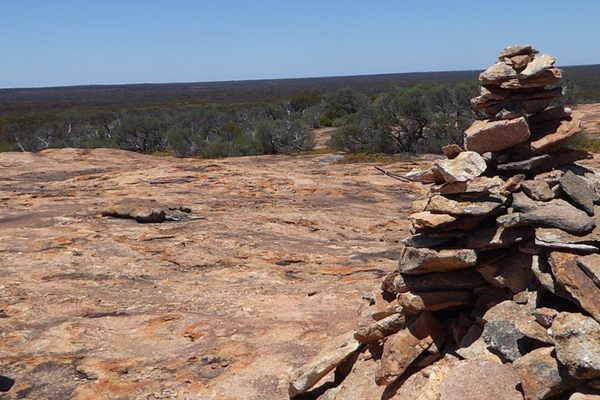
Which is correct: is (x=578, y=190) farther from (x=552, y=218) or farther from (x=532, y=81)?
(x=532, y=81)

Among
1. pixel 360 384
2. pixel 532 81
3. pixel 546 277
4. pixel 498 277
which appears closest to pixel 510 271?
pixel 498 277

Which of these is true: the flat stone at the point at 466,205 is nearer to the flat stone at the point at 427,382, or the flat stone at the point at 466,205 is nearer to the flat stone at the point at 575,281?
the flat stone at the point at 575,281

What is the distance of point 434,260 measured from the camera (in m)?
6.14

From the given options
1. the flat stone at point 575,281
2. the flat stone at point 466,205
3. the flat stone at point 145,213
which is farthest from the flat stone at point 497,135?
the flat stone at point 145,213

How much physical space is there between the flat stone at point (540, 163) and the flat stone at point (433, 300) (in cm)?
141

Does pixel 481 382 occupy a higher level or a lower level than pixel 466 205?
lower

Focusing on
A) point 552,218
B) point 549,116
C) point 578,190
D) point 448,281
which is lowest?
point 448,281

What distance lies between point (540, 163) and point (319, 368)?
3270mm

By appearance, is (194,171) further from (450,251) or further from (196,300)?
(450,251)

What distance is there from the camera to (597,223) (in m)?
5.83

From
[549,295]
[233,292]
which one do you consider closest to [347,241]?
[233,292]

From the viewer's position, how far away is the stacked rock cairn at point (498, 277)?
5.00 metres

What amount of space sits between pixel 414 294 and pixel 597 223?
1889 millimetres

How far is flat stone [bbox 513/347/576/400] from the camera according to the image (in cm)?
473
